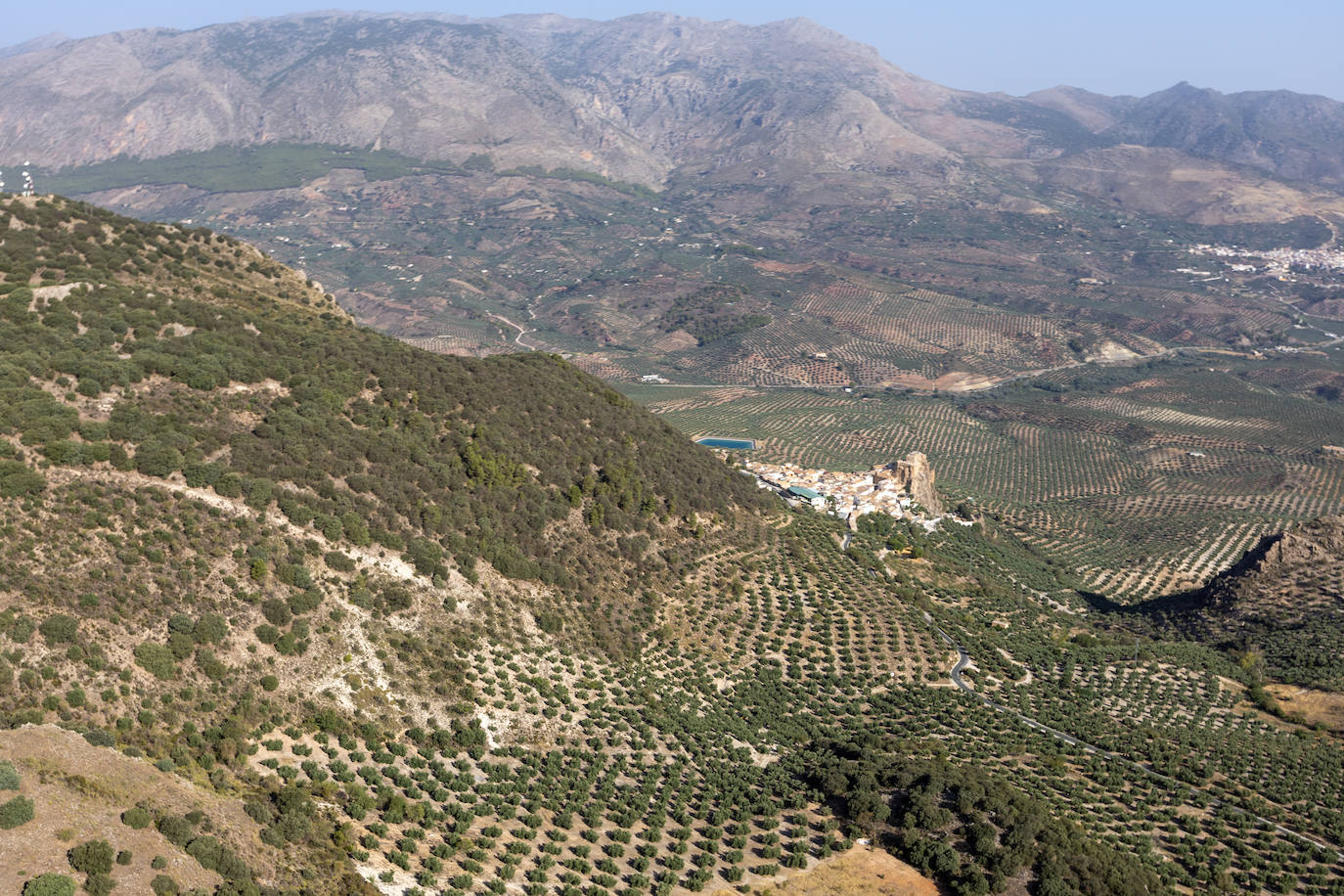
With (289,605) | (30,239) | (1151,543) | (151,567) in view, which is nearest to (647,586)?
(289,605)

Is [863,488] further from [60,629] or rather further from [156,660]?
[60,629]

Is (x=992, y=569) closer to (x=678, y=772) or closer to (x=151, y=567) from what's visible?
(x=678, y=772)

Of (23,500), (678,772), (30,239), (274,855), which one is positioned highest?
(30,239)

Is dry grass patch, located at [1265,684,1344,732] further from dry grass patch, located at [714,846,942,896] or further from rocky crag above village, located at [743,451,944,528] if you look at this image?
rocky crag above village, located at [743,451,944,528]

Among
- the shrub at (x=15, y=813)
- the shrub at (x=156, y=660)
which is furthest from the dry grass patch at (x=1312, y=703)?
the shrub at (x=15, y=813)

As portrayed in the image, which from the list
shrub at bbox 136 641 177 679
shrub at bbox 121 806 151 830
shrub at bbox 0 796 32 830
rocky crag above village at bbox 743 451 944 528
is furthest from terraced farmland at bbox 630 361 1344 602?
shrub at bbox 0 796 32 830

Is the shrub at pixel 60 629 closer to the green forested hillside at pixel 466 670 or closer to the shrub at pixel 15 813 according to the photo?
the green forested hillside at pixel 466 670
